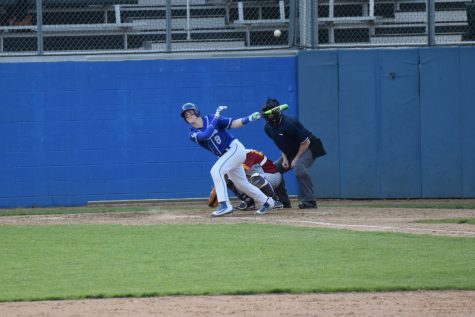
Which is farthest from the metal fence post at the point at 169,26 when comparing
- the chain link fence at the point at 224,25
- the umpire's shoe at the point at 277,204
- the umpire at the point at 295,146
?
the umpire's shoe at the point at 277,204

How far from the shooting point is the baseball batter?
1434 cm

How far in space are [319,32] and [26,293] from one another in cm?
1111

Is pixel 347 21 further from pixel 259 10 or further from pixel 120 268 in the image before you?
pixel 120 268

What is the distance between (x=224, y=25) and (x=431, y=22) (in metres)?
3.80

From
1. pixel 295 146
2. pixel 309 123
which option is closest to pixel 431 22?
pixel 309 123

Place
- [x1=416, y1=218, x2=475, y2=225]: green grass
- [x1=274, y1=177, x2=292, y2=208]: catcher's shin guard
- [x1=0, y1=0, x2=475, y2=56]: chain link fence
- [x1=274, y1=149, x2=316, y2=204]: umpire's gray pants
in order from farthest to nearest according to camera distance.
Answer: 1. [x1=0, y1=0, x2=475, y2=56]: chain link fence
2. [x1=274, y1=177, x2=292, y2=208]: catcher's shin guard
3. [x1=274, y1=149, x2=316, y2=204]: umpire's gray pants
4. [x1=416, y1=218, x2=475, y2=225]: green grass

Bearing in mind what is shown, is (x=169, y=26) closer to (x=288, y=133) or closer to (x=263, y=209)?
(x=288, y=133)

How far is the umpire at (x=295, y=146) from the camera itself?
15016 mm

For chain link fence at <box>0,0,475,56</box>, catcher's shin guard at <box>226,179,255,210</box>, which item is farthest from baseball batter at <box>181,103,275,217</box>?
chain link fence at <box>0,0,475,56</box>

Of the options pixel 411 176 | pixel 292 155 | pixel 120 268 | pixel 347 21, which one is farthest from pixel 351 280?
pixel 347 21

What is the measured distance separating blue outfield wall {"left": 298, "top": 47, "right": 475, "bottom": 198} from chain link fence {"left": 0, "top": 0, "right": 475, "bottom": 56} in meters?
0.41

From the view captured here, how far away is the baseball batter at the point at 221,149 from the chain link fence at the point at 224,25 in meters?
3.52

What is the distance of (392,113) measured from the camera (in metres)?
17.6

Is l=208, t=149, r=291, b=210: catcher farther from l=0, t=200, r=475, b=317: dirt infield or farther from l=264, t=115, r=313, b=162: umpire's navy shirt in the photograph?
l=0, t=200, r=475, b=317: dirt infield
